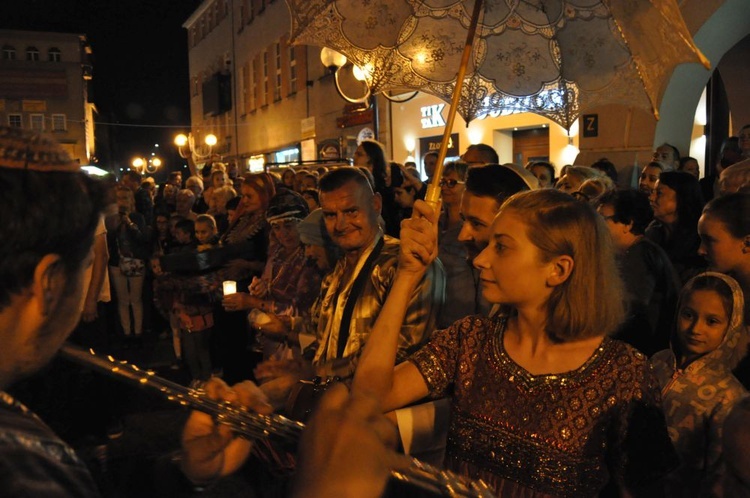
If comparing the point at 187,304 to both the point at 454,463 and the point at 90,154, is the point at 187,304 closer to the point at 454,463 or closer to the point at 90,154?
the point at 454,463

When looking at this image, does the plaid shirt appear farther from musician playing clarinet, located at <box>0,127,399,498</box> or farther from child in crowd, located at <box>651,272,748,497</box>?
musician playing clarinet, located at <box>0,127,399,498</box>

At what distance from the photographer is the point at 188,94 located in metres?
50.5

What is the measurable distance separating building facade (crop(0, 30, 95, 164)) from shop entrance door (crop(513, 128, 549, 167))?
38.8 m

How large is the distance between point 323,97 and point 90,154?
3226 centimetres

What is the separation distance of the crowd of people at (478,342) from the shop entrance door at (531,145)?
1131 cm

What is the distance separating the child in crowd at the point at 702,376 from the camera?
8.93 ft

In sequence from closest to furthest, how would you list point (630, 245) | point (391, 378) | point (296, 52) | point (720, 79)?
point (391, 378)
point (630, 245)
point (720, 79)
point (296, 52)

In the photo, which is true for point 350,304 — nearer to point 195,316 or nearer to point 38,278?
point 38,278

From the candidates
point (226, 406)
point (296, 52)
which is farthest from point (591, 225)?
point (296, 52)

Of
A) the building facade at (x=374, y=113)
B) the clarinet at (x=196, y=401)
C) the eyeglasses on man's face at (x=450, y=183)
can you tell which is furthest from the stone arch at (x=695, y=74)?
the clarinet at (x=196, y=401)

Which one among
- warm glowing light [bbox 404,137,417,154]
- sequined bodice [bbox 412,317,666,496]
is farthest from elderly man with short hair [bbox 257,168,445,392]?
warm glowing light [bbox 404,137,417,154]

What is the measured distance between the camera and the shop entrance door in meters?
15.9

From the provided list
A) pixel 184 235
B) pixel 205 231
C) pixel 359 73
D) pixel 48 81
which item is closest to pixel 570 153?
pixel 359 73

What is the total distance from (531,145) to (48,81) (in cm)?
4438
